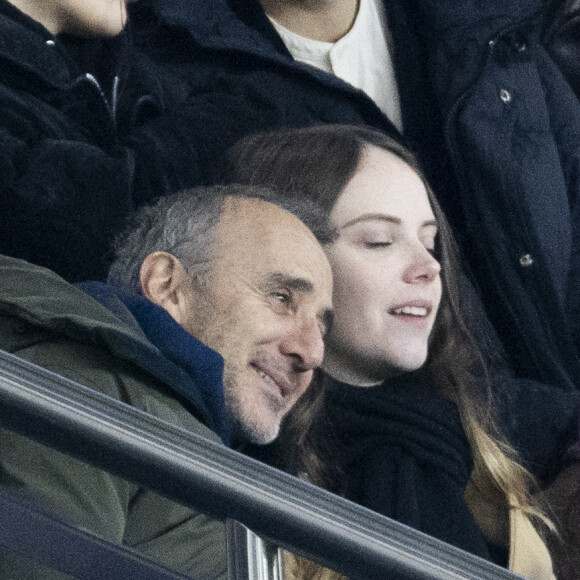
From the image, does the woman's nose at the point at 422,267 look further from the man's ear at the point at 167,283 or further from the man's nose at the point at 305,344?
the man's ear at the point at 167,283

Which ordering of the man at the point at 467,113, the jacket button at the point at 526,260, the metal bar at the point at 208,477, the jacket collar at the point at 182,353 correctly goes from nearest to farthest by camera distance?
the metal bar at the point at 208,477 < the jacket collar at the point at 182,353 < the man at the point at 467,113 < the jacket button at the point at 526,260

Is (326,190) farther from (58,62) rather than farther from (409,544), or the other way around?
(409,544)

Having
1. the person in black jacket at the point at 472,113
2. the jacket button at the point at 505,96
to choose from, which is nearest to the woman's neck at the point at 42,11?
the person in black jacket at the point at 472,113

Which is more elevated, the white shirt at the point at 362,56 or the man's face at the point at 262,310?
the white shirt at the point at 362,56

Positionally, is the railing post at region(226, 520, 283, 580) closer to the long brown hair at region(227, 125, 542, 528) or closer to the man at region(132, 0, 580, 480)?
the long brown hair at region(227, 125, 542, 528)

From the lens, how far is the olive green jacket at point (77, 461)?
115 centimetres

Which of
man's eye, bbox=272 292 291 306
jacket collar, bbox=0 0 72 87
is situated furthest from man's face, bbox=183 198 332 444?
jacket collar, bbox=0 0 72 87

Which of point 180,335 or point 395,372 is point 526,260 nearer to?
point 395,372

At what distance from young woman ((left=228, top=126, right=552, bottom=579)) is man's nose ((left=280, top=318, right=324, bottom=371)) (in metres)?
0.03

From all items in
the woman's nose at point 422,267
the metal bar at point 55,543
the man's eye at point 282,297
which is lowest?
the woman's nose at point 422,267

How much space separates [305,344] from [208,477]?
1.02 metres

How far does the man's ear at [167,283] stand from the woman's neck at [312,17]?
0.76 m

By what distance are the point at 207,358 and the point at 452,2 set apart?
1.30m

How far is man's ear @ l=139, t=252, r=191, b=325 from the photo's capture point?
1.85m
